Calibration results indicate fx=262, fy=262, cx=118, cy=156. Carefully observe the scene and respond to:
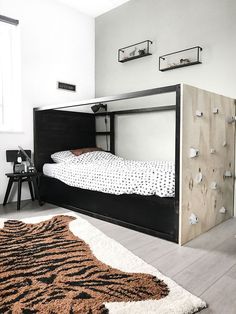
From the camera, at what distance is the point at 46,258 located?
1.57m

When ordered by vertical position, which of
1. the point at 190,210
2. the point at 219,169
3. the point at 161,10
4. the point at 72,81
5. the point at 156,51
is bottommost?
the point at 190,210

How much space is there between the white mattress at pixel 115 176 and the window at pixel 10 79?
0.68 meters

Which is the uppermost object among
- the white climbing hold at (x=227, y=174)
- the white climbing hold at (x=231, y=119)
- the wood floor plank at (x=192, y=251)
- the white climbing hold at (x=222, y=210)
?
the white climbing hold at (x=231, y=119)

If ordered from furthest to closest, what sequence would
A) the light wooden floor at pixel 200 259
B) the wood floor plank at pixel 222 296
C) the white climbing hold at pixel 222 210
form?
the white climbing hold at pixel 222 210, the light wooden floor at pixel 200 259, the wood floor plank at pixel 222 296

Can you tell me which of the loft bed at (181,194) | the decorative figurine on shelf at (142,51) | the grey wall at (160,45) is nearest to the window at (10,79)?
the loft bed at (181,194)

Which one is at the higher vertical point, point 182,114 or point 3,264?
point 182,114

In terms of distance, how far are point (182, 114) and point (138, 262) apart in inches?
38.5

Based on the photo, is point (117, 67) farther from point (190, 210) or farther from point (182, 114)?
point (190, 210)

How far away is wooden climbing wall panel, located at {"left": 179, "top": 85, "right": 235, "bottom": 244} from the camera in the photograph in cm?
181

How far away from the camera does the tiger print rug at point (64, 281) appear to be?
112 centimetres

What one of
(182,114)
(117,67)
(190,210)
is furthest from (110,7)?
(190,210)

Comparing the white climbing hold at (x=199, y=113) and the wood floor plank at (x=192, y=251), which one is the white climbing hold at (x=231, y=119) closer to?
the white climbing hold at (x=199, y=113)

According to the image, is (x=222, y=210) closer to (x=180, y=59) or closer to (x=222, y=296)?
(x=222, y=296)

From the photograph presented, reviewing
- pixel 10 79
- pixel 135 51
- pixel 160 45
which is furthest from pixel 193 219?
pixel 10 79
